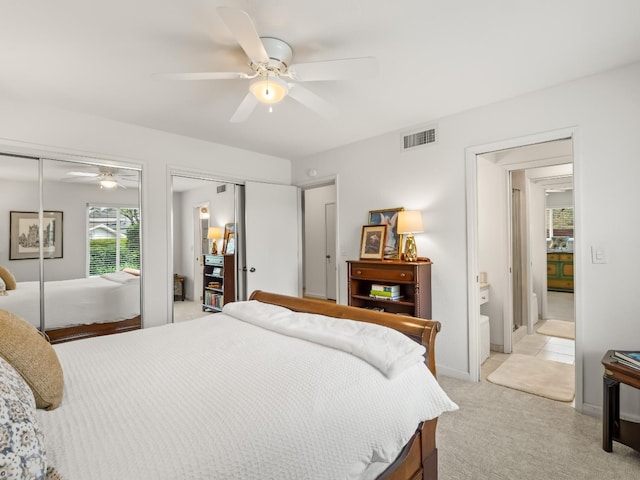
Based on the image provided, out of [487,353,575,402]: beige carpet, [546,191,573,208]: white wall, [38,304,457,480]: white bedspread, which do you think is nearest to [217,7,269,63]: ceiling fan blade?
[38,304,457,480]: white bedspread

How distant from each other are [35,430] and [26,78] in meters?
2.71

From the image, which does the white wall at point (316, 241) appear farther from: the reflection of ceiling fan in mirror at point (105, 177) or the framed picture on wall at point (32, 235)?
the framed picture on wall at point (32, 235)

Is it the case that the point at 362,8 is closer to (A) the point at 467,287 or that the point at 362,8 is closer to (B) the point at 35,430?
(B) the point at 35,430

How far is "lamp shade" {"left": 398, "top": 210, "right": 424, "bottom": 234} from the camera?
10.6 ft

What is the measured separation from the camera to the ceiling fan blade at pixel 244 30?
54.4 inches

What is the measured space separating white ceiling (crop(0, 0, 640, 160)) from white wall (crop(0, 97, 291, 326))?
0.49 feet

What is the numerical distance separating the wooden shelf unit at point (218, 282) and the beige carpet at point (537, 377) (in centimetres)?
311

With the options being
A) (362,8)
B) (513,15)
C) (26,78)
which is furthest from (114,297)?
(513,15)

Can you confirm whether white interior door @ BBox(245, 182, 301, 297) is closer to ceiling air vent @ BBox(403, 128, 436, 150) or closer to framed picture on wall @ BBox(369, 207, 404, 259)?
framed picture on wall @ BBox(369, 207, 404, 259)

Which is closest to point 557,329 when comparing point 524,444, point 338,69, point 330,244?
point 524,444

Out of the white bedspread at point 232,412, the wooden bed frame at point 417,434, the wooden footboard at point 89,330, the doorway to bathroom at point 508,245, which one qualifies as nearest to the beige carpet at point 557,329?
the doorway to bathroom at point 508,245

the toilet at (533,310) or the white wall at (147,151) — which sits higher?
the white wall at (147,151)

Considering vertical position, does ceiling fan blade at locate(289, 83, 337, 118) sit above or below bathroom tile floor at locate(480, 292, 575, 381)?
above

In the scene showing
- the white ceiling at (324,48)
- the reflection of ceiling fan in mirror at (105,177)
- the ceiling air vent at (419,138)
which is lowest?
the reflection of ceiling fan in mirror at (105,177)
